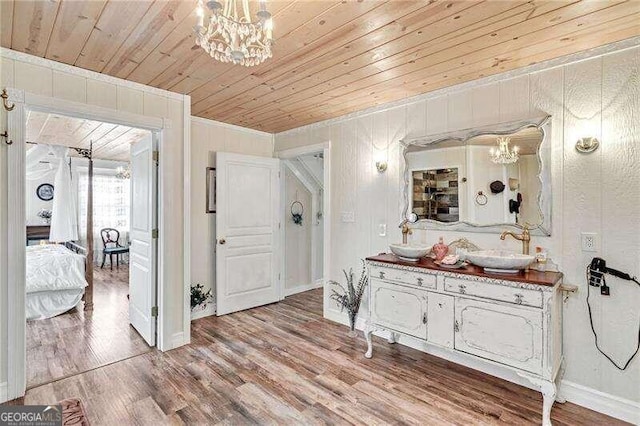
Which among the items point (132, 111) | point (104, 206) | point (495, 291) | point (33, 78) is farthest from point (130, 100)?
point (104, 206)

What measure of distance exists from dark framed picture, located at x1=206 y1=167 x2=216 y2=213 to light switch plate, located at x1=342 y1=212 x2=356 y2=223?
1.65 m

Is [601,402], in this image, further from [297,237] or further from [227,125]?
[227,125]

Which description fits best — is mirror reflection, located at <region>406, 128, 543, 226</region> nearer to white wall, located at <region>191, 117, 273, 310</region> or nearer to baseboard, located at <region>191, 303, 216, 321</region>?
white wall, located at <region>191, 117, 273, 310</region>

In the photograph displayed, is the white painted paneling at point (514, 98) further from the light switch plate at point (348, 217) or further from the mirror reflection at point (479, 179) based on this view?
the light switch plate at point (348, 217)

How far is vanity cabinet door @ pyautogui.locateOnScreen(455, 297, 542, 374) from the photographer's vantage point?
2.03m

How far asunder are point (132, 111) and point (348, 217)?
93.0 inches

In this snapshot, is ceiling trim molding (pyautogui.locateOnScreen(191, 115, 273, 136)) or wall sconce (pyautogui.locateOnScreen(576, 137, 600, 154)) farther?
ceiling trim molding (pyautogui.locateOnScreen(191, 115, 273, 136))

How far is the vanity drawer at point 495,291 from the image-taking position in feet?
6.67

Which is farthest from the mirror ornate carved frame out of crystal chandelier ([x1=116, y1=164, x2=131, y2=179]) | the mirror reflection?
crystal chandelier ([x1=116, y1=164, x2=131, y2=179])

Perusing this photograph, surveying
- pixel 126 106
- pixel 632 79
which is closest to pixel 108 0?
pixel 126 106

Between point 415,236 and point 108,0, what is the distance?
286 cm

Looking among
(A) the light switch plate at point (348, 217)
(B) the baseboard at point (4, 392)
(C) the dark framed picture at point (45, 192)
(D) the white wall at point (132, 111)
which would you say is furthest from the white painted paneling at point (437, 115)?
(C) the dark framed picture at point (45, 192)

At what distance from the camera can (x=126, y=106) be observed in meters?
2.74

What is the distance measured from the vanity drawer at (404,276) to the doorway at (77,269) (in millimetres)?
2128
